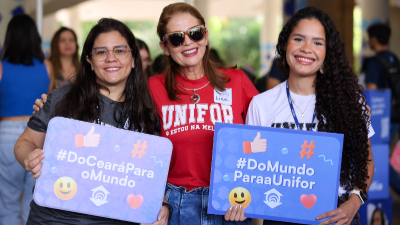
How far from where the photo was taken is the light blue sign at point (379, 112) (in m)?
3.65

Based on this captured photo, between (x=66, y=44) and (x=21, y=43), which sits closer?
(x=21, y=43)

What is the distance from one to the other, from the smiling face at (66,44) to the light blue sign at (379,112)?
3259mm

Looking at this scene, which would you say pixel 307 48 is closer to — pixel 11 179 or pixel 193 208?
pixel 193 208

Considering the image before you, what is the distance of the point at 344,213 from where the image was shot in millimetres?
1804

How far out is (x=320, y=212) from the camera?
180cm

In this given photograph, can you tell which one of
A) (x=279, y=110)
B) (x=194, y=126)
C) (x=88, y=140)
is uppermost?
(x=279, y=110)

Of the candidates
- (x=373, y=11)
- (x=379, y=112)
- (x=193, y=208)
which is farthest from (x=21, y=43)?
(x=373, y=11)

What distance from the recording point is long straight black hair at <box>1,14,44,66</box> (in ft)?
11.3

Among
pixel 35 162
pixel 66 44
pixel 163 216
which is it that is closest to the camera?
pixel 35 162

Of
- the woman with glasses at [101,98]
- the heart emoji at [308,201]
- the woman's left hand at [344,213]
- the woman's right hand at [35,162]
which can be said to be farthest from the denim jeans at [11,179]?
the woman's left hand at [344,213]

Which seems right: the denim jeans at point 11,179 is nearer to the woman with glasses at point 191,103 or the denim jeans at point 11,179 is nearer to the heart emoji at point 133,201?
the woman with glasses at point 191,103

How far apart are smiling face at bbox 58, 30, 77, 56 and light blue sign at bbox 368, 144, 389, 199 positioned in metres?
3.44

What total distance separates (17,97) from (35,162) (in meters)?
1.91

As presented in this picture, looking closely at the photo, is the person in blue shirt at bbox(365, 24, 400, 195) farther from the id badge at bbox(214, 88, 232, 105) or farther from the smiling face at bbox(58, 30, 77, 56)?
the smiling face at bbox(58, 30, 77, 56)
